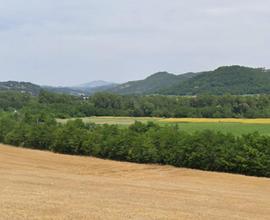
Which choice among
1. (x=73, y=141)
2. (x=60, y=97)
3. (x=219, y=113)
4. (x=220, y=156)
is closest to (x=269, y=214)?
(x=220, y=156)

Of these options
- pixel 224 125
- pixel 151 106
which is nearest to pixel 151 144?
pixel 224 125

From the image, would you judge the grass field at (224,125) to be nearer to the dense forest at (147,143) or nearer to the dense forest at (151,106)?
the dense forest at (147,143)

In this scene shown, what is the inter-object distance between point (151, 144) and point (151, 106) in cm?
7748

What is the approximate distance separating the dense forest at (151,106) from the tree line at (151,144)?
39680 mm

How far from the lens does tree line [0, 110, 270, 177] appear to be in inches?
2263

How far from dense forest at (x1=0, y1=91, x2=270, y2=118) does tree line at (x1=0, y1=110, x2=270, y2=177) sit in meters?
39.7

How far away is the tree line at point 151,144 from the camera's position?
57469mm

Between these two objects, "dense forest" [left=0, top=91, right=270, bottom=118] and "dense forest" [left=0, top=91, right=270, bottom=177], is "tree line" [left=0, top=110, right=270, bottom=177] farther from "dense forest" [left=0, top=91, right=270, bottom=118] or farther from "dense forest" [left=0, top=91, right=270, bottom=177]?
"dense forest" [left=0, top=91, right=270, bottom=118]

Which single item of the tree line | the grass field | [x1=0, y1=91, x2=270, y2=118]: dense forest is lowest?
the tree line

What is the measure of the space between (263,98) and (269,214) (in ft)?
397

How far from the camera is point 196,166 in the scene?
61.2m

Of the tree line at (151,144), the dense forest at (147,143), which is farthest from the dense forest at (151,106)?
the tree line at (151,144)

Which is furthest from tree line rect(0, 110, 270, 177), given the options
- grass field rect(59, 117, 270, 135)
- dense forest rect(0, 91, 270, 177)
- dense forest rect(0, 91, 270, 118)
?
dense forest rect(0, 91, 270, 118)

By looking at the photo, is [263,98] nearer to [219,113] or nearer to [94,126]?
[219,113]
